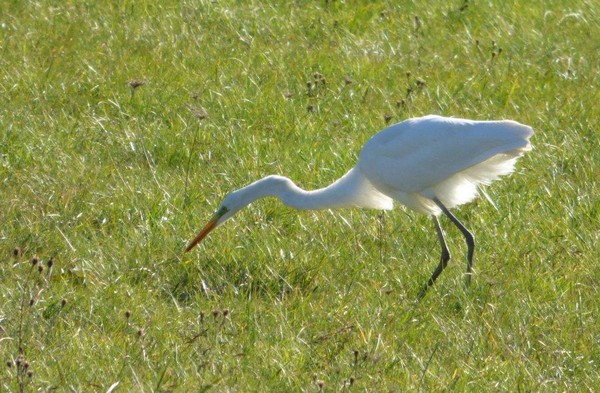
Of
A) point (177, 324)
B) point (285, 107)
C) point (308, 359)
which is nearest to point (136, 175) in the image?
point (285, 107)

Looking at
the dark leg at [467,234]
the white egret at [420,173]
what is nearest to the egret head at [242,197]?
the white egret at [420,173]

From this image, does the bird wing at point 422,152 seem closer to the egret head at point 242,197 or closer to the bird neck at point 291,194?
the bird neck at point 291,194

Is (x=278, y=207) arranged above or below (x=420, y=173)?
below

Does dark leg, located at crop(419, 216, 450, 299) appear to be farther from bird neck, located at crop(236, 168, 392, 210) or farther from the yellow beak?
the yellow beak

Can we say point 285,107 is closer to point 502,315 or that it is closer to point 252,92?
point 252,92

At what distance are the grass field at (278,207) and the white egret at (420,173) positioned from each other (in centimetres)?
19

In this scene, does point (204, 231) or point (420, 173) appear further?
point (420, 173)

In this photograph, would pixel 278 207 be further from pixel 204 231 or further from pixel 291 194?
pixel 204 231

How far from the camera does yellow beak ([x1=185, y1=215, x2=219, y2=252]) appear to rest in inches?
247

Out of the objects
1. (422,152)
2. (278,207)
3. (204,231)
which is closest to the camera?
(204,231)

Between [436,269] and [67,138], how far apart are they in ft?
8.73

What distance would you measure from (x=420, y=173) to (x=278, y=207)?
0.89 m

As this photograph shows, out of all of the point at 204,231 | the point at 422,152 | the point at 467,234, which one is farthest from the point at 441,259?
the point at 204,231

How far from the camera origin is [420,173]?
6.57m
